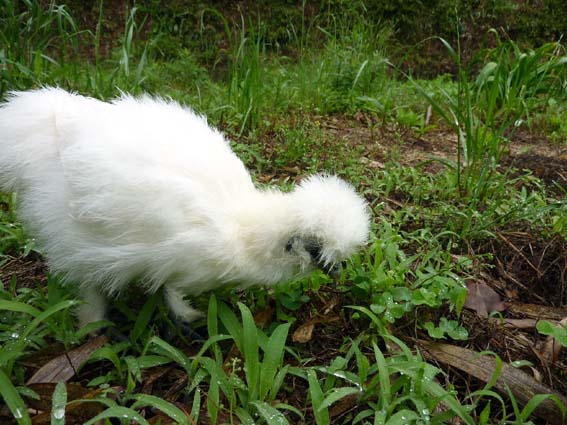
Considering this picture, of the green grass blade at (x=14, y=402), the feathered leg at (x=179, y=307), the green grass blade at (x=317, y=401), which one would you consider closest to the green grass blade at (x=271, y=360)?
the green grass blade at (x=317, y=401)

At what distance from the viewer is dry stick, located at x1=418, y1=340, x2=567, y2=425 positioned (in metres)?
2.25

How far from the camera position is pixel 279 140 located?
448cm

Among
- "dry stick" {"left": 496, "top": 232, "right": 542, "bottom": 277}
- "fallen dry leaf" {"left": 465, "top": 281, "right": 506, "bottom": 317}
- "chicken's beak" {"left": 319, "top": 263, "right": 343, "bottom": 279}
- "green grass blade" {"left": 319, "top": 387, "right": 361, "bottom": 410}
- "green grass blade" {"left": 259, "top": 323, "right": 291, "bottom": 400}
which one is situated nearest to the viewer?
"green grass blade" {"left": 319, "top": 387, "right": 361, "bottom": 410}

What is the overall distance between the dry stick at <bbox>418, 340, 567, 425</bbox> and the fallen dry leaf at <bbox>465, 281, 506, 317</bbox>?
12.4 inches

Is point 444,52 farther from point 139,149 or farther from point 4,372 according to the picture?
point 4,372

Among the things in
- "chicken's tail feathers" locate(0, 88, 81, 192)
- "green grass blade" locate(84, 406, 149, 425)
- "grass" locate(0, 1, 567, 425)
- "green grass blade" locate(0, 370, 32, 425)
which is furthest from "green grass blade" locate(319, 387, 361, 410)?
"chicken's tail feathers" locate(0, 88, 81, 192)

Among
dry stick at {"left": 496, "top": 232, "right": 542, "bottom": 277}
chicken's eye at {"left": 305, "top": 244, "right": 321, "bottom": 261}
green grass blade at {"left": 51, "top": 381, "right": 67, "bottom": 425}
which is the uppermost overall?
chicken's eye at {"left": 305, "top": 244, "right": 321, "bottom": 261}

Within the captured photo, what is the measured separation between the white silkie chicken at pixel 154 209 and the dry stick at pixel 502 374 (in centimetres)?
66

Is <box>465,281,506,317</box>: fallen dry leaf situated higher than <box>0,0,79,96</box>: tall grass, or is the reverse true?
<box>465,281,506,317</box>: fallen dry leaf

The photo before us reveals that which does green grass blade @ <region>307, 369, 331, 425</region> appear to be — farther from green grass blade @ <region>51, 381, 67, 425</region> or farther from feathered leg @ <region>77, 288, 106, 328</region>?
feathered leg @ <region>77, 288, 106, 328</region>

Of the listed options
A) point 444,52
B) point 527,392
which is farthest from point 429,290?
point 444,52

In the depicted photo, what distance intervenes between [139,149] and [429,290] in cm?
153

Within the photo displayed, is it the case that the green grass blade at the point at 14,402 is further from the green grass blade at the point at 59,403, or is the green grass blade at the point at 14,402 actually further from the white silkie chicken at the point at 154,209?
the white silkie chicken at the point at 154,209

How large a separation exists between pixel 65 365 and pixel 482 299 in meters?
2.04
